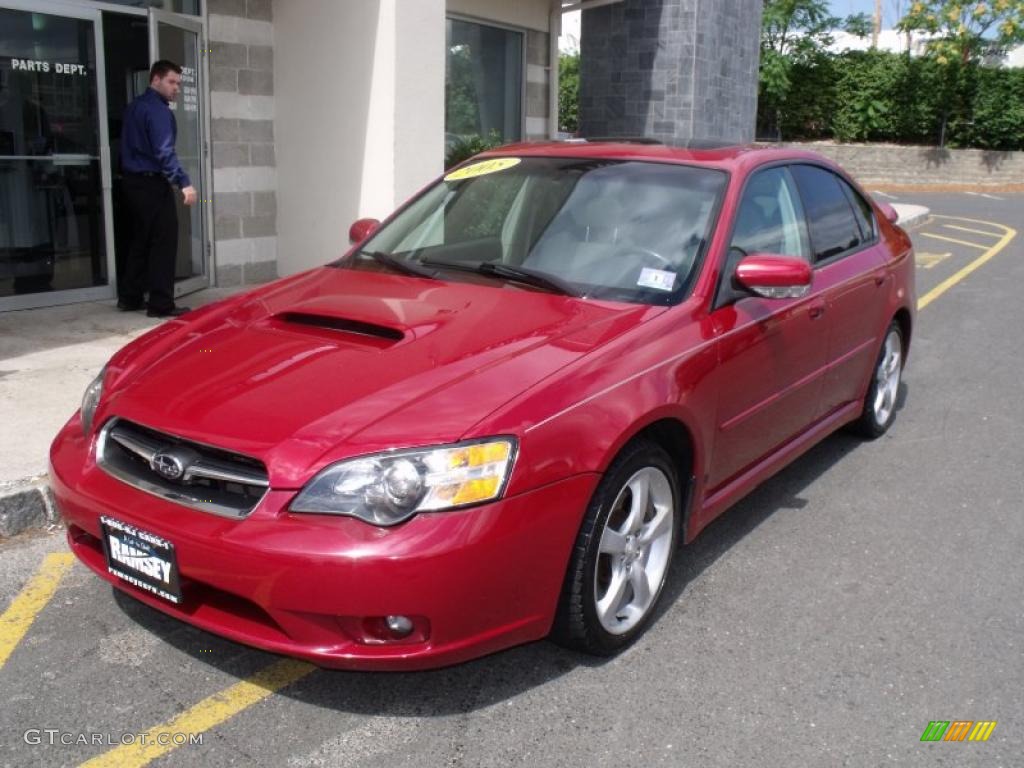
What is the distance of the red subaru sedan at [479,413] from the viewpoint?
283 cm

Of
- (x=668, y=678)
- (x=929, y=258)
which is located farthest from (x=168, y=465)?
(x=929, y=258)

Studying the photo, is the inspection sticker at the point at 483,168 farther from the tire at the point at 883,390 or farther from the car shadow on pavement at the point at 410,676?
the tire at the point at 883,390

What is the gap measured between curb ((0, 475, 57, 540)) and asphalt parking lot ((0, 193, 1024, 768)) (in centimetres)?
9

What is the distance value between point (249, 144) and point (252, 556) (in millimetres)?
7250

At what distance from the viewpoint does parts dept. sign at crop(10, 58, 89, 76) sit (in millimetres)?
7746

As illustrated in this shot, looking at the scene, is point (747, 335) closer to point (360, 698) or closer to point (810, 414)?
point (810, 414)

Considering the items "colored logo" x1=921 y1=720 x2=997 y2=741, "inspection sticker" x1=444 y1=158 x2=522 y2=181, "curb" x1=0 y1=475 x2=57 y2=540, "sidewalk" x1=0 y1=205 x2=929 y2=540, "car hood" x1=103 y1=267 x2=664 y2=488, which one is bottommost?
"colored logo" x1=921 y1=720 x2=997 y2=741

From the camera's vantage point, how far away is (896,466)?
5.47 m

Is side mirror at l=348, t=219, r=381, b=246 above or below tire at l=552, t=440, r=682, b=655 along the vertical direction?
above

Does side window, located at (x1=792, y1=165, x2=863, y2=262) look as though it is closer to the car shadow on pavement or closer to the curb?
the car shadow on pavement

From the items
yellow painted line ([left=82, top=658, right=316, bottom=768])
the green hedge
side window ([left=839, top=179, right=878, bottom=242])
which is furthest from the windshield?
the green hedge

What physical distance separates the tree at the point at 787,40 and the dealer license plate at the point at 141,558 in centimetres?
2781

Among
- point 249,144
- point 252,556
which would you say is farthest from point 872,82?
point 252,556

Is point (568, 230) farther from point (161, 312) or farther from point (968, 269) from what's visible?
point (968, 269)
